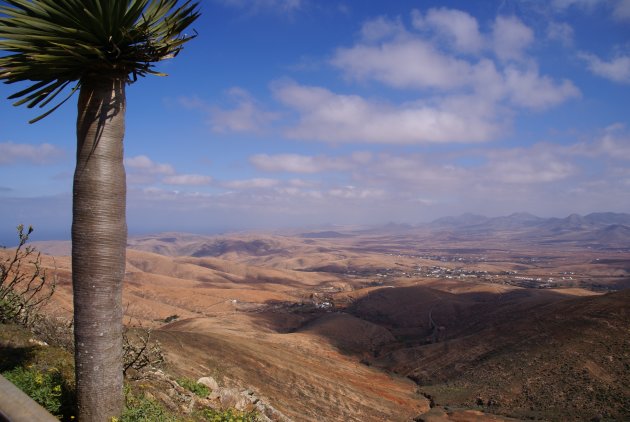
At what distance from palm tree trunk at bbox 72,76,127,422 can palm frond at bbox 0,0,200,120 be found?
22cm

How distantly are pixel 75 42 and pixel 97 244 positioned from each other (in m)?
2.04

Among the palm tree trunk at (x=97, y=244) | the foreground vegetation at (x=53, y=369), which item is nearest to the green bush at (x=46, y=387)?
the foreground vegetation at (x=53, y=369)

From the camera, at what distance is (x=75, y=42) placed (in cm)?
395

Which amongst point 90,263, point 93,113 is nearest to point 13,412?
point 90,263

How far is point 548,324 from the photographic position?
31125 mm

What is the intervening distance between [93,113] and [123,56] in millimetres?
683

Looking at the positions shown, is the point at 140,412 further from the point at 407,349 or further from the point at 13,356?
the point at 407,349

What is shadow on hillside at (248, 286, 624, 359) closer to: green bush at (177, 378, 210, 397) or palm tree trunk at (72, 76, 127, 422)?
green bush at (177, 378, 210, 397)

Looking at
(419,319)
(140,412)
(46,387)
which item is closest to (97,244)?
(140,412)

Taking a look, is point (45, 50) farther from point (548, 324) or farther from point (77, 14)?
point (548, 324)

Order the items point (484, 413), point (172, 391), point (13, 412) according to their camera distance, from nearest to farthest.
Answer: point (13, 412), point (172, 391), point (484, 413)

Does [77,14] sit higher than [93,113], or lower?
higher

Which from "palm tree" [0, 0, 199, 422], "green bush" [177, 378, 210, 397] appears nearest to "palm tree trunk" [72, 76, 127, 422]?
"palm tree" [0, 0, 199, 422]

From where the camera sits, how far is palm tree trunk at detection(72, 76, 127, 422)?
4.12 m
